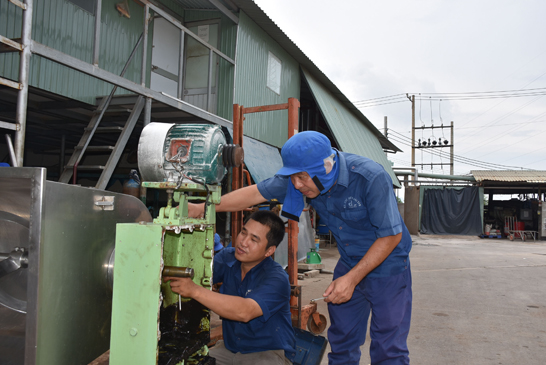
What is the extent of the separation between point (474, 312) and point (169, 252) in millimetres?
4460

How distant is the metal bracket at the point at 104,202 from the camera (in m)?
1.82

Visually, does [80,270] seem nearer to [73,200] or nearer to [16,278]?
[73,200]

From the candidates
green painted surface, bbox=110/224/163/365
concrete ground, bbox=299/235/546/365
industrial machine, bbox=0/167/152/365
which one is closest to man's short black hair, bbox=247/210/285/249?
industrial machine, bbox=0/167/152/365

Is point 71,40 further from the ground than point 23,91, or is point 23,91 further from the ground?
point 71,40

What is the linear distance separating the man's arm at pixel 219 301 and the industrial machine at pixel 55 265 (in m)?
0.38

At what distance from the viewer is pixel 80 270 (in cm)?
174

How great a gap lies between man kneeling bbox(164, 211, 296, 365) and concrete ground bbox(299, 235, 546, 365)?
1318mm

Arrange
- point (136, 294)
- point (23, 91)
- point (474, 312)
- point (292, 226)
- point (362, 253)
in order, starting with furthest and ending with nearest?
point (474, 312) < point (292, 226) < point (23, 91) < point (362, 253) < point (136, 294)

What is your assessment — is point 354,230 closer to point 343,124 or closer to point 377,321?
point 377,321

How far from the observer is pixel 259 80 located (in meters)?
8.41

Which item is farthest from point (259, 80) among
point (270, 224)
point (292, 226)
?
point (270, 224)

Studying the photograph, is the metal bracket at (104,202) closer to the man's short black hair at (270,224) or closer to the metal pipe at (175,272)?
the metal pipe at (175,272)

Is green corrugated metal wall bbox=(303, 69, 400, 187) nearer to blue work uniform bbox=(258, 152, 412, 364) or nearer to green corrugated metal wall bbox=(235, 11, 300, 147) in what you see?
green corrugated metal wall bbox=(235, 11, 300, 147)

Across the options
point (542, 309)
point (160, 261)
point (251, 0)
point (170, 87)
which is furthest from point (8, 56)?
point (542, 309)
